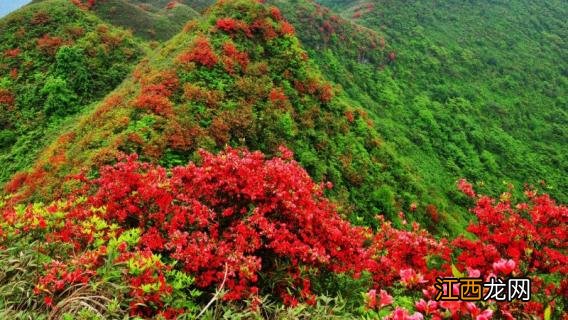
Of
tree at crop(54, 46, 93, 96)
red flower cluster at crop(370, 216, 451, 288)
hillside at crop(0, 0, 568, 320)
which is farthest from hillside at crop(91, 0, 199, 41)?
red flower cluster at crop(370, 216, 451, 288)

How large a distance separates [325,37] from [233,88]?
72.0 feet

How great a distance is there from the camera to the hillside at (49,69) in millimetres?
19156

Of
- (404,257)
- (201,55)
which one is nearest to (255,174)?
(404,257)

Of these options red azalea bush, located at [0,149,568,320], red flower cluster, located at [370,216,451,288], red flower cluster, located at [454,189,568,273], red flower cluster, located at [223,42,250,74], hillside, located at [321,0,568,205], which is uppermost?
red flower cluster, located at [223,42,250,74]

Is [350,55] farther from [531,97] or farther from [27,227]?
[27,227]

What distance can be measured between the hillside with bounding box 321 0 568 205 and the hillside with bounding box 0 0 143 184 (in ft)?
57.8

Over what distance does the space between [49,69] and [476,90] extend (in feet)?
117

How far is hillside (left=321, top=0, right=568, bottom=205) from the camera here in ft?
94.9

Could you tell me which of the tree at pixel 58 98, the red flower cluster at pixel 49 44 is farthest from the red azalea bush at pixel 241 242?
the red flower cluster at pixel 49 44

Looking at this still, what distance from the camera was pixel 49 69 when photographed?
22.3 metres

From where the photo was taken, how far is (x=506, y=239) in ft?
26.7

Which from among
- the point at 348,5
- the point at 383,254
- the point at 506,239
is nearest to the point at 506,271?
the point at 506,239

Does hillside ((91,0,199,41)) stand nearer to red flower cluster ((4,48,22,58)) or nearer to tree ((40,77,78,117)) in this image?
red flower cluster ((4,48,22,58))

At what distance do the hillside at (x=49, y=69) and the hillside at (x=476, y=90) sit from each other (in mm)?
17618
